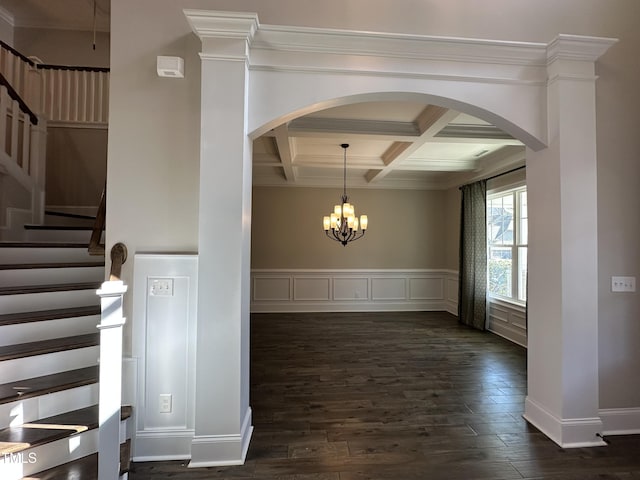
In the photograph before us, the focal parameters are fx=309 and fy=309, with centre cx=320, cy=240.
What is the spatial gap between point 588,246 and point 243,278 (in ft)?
8.03

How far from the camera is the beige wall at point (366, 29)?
2084 mm

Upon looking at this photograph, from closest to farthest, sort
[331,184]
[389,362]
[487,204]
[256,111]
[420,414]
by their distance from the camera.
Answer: [256,111] → [420,414] → [389,362] → [487,204] → [331,184]

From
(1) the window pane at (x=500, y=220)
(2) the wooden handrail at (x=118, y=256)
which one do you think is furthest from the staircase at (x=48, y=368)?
(1) the window pane at (x=500, y=220)

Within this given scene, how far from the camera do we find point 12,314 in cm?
205

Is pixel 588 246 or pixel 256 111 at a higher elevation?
pixel 256 111

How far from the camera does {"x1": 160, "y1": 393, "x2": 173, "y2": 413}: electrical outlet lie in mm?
1993

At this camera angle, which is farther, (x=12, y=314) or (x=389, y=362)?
(x=389, y=362)

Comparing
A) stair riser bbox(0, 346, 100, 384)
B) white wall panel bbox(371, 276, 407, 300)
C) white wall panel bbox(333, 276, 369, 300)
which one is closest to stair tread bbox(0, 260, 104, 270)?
stair riser bbox(0, 346, 100, 384)

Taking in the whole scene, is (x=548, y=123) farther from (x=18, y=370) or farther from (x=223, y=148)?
(x=18, y=370)

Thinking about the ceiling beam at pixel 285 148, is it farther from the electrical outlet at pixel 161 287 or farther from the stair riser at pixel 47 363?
the stair riser at pixel 47 363

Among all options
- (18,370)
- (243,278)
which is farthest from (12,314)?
(243,278)

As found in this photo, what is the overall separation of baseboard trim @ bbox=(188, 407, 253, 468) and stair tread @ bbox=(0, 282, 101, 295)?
4.61 ft

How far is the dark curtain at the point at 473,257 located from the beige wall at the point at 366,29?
9.02ft

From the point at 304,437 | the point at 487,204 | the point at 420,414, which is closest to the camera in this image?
the point at 304,437
